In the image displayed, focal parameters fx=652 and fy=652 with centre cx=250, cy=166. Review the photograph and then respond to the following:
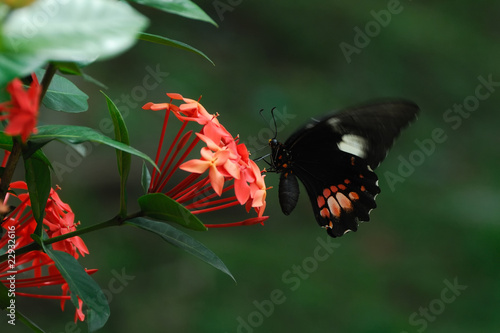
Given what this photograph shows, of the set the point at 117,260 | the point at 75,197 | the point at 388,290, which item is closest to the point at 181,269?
the point at 117,260

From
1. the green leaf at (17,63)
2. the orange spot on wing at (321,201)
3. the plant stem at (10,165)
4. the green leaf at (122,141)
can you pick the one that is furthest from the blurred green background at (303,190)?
the green leaf at (17,63)

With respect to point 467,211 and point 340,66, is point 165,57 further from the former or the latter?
point 467,211

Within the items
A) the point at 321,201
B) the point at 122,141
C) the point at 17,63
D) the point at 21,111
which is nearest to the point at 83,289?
the point at 122,141

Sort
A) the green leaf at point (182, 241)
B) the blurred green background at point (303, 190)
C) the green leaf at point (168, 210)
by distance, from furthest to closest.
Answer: the blurred green background at point (303, 190) < the green leaf at point (182, 241) < the green leaf at point (168, 210)

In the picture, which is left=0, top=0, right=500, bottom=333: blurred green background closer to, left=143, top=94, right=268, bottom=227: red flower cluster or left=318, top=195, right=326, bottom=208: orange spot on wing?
left=318, top=195, right=326, bottom=208: orange spot on wing

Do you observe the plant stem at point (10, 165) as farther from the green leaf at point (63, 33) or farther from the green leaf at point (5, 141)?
the green leaf at point (63, 33)

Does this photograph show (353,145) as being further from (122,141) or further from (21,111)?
(21,111)

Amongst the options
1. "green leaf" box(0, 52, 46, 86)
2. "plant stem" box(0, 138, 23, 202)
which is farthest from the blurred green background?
"green leaf" box(0, 52, 46, 86)

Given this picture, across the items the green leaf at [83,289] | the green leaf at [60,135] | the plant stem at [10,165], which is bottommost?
the green leaf at [83,289]
